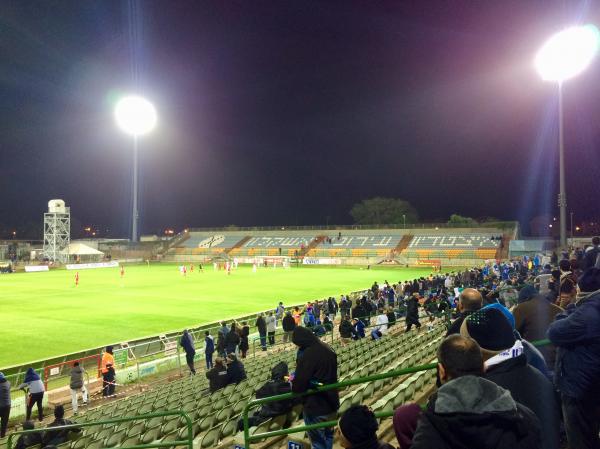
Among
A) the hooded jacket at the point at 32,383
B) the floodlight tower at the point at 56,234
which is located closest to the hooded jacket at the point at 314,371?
the hooded jacket at the point at 32,383

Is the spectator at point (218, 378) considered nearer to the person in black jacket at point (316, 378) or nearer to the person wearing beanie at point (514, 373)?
the person in black jacket at point (316, 378)

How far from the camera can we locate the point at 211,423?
6449 mm

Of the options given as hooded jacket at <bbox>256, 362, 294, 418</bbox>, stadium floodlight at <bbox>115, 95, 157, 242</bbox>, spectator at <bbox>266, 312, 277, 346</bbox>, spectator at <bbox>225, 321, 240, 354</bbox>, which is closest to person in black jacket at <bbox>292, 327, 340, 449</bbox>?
hooded jacket at <bbox>256, 362, 294, 418</bbox>

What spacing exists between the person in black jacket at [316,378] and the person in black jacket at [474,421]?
2.21m

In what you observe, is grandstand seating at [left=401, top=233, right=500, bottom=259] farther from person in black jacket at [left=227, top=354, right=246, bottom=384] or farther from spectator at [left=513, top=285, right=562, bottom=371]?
spectator at [left=513, top=285, right=562, bottom=371]

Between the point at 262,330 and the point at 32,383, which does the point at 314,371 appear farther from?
the point at 262,330

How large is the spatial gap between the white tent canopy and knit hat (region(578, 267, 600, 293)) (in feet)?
260

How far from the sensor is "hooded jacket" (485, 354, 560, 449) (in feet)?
7.90

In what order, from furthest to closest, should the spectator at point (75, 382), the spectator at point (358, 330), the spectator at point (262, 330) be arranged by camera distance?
the spectator at point (262, 330)
the spectator at point (358, 330)
the spectator at point (75, 382)

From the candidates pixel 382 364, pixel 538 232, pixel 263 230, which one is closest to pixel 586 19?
pixel 382 364

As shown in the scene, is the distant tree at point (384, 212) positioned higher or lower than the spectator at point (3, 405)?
higher

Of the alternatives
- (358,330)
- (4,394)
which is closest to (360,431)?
(4,394)

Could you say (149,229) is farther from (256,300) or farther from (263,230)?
(256,300)

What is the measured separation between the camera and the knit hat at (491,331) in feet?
7.98
